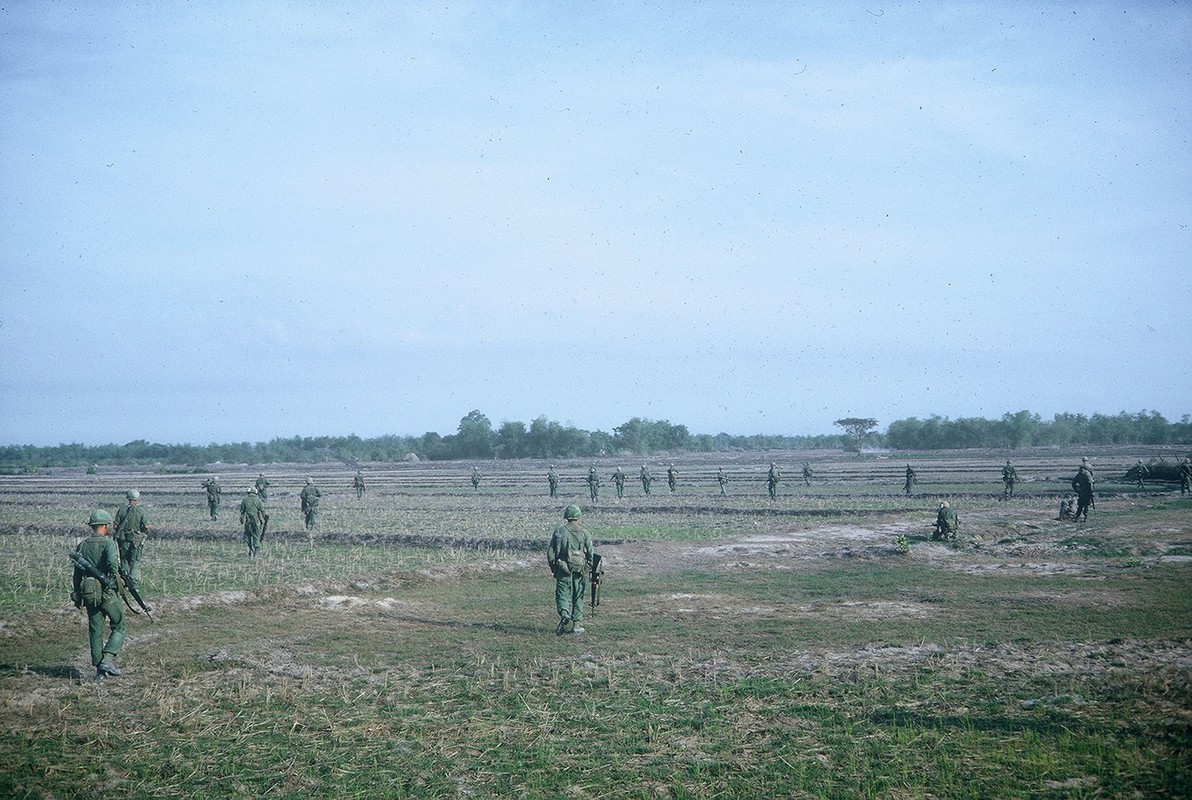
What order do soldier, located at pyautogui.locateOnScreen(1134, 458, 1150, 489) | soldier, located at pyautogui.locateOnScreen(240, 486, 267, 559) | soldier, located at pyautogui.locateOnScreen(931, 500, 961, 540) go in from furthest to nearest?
soldier, located at pyautogui.locateOnScreen(1134, 458, 1150, 489), soldier, located at pyautogui.locateOnScreen(931, 500, 961, 540), soldier, located at pyautogui.locateOnScreen(240, 486, 267, 559)

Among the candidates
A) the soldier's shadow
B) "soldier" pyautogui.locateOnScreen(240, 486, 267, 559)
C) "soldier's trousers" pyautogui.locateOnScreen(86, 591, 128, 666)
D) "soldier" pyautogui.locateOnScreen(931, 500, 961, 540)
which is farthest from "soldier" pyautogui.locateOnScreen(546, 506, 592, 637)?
"soldier" pyautogui.locateOnScreen(931, 500, 961, 540)

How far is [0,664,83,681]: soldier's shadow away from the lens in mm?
12141

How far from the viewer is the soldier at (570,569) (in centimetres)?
1443

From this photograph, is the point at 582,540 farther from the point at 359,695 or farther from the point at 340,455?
the point at 340,455

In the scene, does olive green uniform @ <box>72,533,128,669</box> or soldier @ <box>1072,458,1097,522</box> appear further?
soldier @ <box>1072,458,1097,522</box>

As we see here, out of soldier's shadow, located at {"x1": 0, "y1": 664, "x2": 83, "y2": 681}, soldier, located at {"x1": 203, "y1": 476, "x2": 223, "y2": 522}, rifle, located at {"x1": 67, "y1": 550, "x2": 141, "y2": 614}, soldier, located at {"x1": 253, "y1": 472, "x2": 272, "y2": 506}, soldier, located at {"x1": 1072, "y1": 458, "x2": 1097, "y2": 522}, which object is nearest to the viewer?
rifle, located at {"x1": 67, "y1": 550, "x2": 141, "y2": 614}

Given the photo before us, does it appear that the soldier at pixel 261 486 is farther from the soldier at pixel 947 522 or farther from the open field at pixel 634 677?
the soldier at pixel 947 522

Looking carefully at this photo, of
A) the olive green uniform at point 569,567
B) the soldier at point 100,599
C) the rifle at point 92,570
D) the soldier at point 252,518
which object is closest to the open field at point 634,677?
the soldier at point 100,599

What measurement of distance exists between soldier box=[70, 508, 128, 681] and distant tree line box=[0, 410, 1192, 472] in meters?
114

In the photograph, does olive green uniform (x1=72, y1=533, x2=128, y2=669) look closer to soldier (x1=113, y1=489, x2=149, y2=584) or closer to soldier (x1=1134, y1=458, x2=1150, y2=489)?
soldier (x1=113, y1=489, x2=149, y2=584)

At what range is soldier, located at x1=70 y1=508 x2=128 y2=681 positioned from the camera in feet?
38.5

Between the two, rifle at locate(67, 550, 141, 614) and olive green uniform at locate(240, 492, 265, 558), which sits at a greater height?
rifle at locate(67, 550, 141, 614)

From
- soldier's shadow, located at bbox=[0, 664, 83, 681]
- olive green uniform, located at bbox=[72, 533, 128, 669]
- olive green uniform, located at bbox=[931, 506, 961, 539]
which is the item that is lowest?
soldier's shadow, located at bbox=[0, 664, 83, 681]

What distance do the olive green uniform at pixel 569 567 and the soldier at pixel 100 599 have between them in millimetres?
6572
